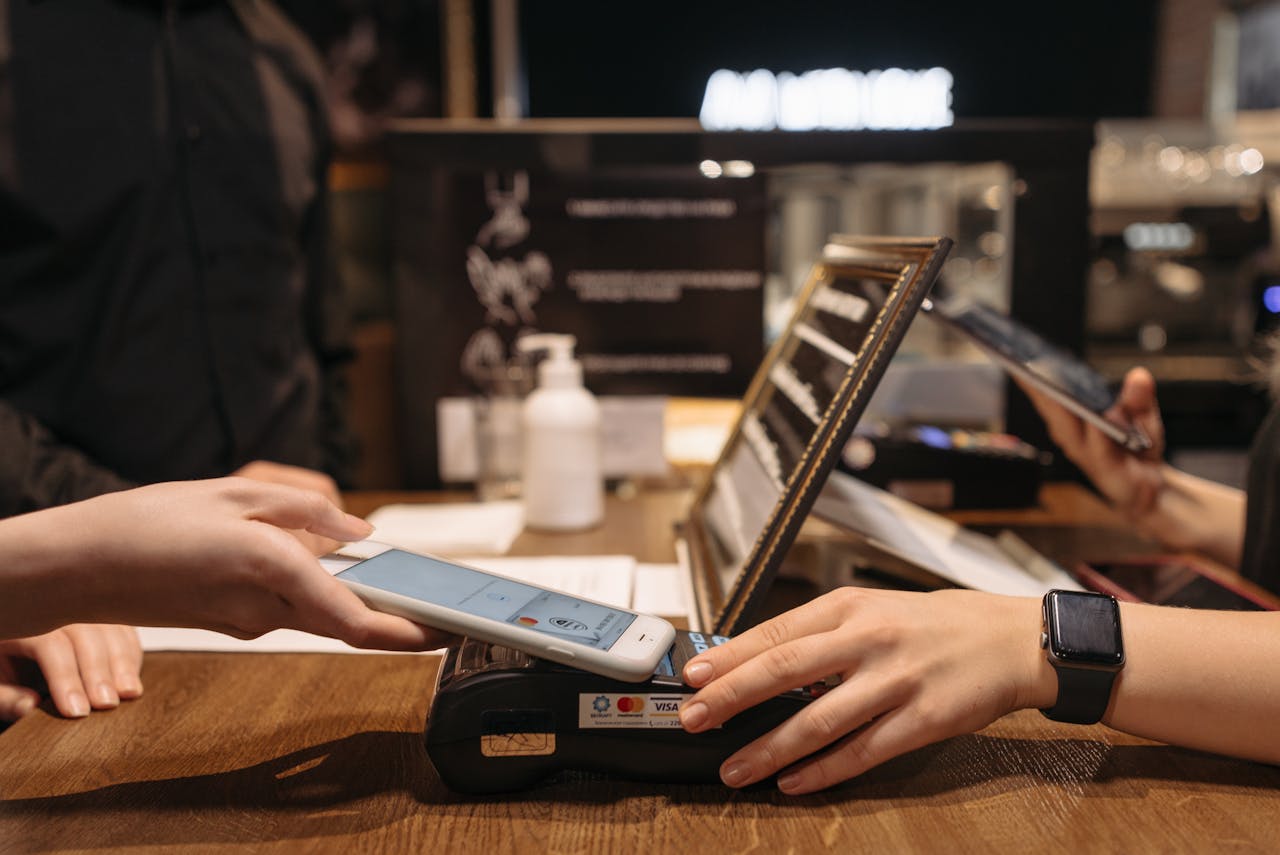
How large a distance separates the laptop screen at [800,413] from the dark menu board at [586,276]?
0.39 meters

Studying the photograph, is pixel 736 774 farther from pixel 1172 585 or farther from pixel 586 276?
pixel 586 276

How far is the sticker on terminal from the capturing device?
2.11 ft

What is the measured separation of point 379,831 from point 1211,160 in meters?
3.90

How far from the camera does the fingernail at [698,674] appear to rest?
0.64 m

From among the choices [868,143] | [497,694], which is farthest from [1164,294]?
[497,694]

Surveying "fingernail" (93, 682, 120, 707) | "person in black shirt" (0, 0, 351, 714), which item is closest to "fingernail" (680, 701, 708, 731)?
"fingernail" (93, 682, 120, 707)

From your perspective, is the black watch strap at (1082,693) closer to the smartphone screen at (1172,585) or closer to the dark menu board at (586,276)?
the smartphone screen at (1172,585)

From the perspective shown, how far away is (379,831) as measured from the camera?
0.61 metres

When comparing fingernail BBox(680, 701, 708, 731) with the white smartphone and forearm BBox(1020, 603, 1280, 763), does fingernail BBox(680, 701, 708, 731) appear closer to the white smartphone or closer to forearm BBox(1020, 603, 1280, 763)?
the white smartphone

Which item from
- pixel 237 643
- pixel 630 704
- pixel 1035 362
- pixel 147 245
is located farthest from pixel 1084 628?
pixel 147 245

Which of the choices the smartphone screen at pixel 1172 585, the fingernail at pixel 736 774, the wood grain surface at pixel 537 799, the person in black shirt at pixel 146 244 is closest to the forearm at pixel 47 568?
the wood grain surface at pixel 537 799

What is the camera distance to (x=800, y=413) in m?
0.92

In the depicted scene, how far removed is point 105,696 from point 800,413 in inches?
24.3

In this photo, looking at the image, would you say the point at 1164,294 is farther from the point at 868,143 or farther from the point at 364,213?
the point at 364,213
